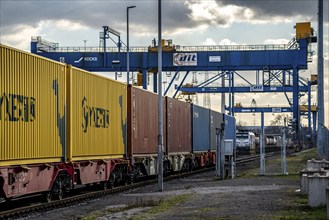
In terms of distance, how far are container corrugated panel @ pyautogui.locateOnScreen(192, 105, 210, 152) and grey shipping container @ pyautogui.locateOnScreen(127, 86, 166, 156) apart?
787cm

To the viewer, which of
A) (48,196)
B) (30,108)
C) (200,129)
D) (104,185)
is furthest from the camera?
(200,129)

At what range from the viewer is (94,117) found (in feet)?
66.4

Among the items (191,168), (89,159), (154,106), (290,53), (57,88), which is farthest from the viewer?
(290,53)

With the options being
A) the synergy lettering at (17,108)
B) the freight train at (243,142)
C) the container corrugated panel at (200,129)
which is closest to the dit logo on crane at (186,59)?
the container corrugated panel at (200,129)

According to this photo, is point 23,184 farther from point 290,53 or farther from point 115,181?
point 290,53

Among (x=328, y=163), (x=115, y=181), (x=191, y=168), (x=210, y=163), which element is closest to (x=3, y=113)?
(x=115, y=181)

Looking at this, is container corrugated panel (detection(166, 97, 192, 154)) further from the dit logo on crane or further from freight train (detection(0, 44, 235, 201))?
the dit logo on crane

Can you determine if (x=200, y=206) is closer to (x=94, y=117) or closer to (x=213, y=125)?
(x=94, y=117)

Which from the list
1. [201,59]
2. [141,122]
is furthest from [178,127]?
[201,59]

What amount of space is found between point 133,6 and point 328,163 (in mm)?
18487

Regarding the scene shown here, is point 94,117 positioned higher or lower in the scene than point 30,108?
lower

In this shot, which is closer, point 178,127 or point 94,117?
point 94,117

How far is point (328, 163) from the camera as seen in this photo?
21.3 m

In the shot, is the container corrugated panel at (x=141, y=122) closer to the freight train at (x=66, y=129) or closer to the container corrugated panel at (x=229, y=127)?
the freight train at (x=66, y=129)
